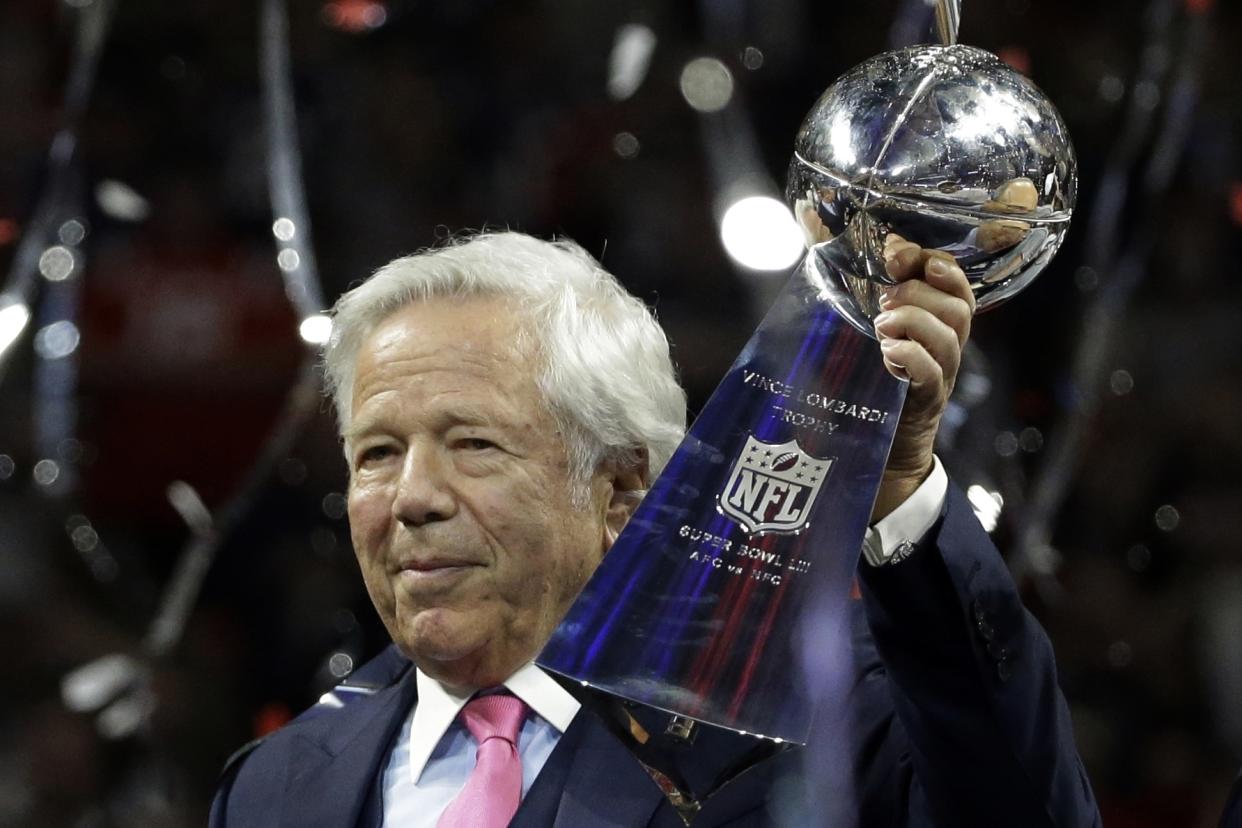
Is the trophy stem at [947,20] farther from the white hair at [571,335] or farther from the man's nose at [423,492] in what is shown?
the man's nose at [423,492]

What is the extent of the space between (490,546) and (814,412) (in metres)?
0.47

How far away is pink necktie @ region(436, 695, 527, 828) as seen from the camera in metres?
1.66

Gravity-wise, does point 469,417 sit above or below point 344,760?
above

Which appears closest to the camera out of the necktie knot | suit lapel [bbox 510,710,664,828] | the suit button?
the suit button

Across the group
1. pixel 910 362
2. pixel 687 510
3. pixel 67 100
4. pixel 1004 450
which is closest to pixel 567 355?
pixel 687 510

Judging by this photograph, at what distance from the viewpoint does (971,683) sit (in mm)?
1354

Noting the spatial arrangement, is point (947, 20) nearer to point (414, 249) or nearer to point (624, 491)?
point (624, 491)

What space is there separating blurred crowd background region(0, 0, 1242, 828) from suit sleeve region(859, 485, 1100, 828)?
1.60 m

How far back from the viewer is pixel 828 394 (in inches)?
53.9

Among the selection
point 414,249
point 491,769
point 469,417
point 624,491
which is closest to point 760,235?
point 414,249

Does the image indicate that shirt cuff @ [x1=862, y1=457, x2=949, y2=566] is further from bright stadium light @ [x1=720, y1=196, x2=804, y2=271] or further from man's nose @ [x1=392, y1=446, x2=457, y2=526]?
bright stadium light @ [x1=720, y1=196, x2=804, y2=271]

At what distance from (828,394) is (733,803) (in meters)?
0.42

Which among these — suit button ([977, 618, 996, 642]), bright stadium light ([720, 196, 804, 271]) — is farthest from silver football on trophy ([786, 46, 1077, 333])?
bright stadium light ([720, 196, 804, 271])

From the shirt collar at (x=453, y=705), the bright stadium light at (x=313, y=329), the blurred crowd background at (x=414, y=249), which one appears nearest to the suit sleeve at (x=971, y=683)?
the shirt collar at (x=453, y=705)
